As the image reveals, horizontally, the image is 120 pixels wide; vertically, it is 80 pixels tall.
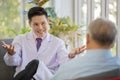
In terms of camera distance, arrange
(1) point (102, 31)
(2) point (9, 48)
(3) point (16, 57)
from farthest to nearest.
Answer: (3) point (16, 57) < (2) point (9, 48) < (1) point (102, 31)

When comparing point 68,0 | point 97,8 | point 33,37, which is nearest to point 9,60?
point 33,37

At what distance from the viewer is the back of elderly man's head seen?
1603mm

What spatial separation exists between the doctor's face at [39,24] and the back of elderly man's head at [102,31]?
51.3 inches

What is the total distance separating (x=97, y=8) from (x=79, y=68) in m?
2.80

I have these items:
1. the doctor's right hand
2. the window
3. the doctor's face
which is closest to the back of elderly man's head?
the doctor's right hand

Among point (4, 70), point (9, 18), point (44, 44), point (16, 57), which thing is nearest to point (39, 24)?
point (44, 44)

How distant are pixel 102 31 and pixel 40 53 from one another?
4.49 feet

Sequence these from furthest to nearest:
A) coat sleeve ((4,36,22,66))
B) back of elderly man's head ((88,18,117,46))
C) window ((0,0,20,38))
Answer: window ((0,0,20,38)) → coat sleeve ((4,36,22,66)) → back of elderly man's head ((88,18,117,46))

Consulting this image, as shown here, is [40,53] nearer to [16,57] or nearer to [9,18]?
[16,57]

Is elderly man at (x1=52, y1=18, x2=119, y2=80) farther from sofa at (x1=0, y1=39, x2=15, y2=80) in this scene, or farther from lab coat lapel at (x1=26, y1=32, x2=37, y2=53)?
sofa at (x1=0, y1=39, x2=15, y2=80)

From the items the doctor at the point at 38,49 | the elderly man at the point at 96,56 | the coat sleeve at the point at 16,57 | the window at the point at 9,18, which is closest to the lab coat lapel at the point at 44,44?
the doctor at the point at 38,49

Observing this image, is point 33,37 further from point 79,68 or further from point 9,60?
point 79,68

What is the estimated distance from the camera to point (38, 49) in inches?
115

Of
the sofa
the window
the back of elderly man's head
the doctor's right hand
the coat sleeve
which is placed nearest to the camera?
the back of elderly man's head
